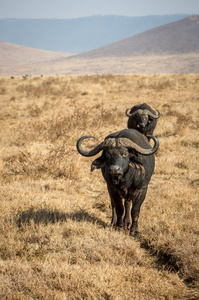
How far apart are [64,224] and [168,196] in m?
2.27

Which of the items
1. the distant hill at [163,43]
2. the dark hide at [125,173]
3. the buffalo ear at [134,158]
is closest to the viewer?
the dark hide at [125,173]

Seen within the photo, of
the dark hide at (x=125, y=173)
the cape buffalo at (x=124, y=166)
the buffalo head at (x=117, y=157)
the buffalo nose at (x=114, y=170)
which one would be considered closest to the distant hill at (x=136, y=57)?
the dark hide at (x=125, y=173)

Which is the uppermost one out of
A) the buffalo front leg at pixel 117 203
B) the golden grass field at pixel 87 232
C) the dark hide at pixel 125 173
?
the dark hide at pixel 125 173

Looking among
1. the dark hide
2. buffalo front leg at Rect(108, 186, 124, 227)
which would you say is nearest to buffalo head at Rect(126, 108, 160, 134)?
the dark hide

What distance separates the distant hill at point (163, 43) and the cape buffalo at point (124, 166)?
414ft

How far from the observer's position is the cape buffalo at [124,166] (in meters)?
3.59

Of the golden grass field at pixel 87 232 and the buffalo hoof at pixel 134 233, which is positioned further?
the buffalo hoof at pixel 134 233

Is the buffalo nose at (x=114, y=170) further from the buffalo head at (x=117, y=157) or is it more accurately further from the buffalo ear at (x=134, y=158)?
the buffalo ear at (x=134, y=158)

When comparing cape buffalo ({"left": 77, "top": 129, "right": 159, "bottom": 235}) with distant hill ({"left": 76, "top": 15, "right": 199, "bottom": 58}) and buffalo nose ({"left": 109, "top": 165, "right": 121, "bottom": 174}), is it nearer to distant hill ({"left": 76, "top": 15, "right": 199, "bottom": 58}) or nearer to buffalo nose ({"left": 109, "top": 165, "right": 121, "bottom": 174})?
buffalo nose ({"left": 109, "top": 165, "right": 121, "bottom": 174})

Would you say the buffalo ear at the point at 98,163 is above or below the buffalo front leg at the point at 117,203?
above

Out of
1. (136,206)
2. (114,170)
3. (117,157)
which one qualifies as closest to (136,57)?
(136,206)

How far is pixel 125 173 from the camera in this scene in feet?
12.4

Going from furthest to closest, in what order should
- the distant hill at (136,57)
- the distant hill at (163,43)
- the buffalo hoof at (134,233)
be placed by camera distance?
the distant hill at (163,43)
the distant hill at (136,57)
the buffalo hoof at (134,233)

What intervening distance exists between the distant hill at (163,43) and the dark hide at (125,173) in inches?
4958
